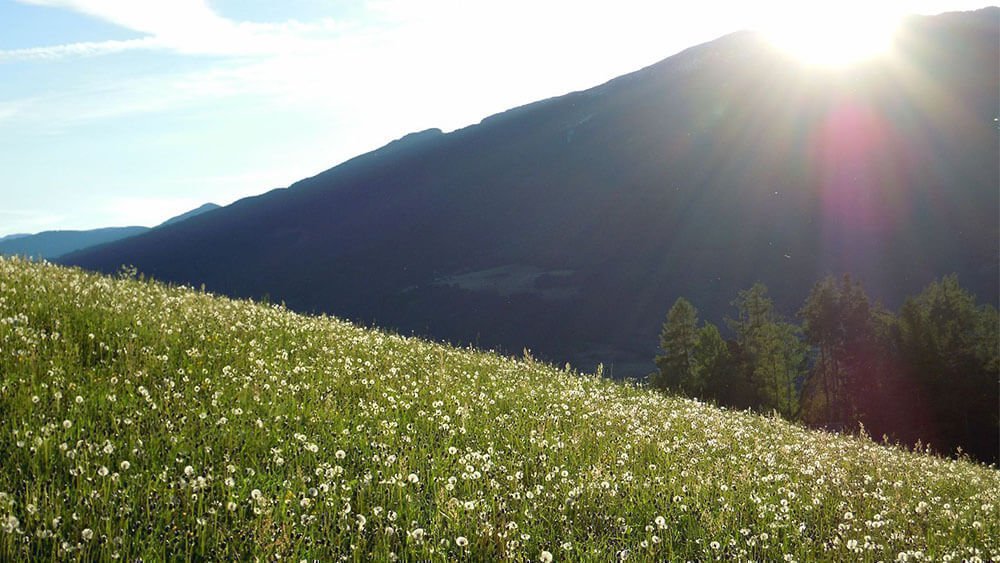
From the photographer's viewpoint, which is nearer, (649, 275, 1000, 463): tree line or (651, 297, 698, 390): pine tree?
(649, 275, 1000, 463): tree line

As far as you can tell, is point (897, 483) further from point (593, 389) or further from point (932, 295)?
point (932, 295)

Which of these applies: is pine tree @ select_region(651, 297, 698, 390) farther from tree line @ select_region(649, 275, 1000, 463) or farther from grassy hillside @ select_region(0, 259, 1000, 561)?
grassy hillside @ select_region(0, 259, 1000, 561)

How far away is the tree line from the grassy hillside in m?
38.7

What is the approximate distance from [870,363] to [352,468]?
60.5m

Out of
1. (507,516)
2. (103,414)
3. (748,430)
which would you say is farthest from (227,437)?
(748,430)

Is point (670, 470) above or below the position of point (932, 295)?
above

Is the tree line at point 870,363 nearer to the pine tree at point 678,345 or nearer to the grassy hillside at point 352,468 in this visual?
the pine tree at point 678,345

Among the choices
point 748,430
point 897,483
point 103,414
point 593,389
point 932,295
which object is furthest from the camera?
point 932,295

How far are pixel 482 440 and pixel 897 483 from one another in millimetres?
4771

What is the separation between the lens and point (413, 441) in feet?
21.8

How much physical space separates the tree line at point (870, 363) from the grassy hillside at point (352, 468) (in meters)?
38.7

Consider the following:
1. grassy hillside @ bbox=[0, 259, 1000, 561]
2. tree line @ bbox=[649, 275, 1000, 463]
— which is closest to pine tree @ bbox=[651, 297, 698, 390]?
tree line @ bbox=[649, 275, 1000, 463]

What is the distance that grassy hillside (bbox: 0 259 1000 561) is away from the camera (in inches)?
182

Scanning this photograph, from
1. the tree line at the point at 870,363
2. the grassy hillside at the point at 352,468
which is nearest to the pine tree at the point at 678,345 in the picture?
the tree line at the point at 870,363
